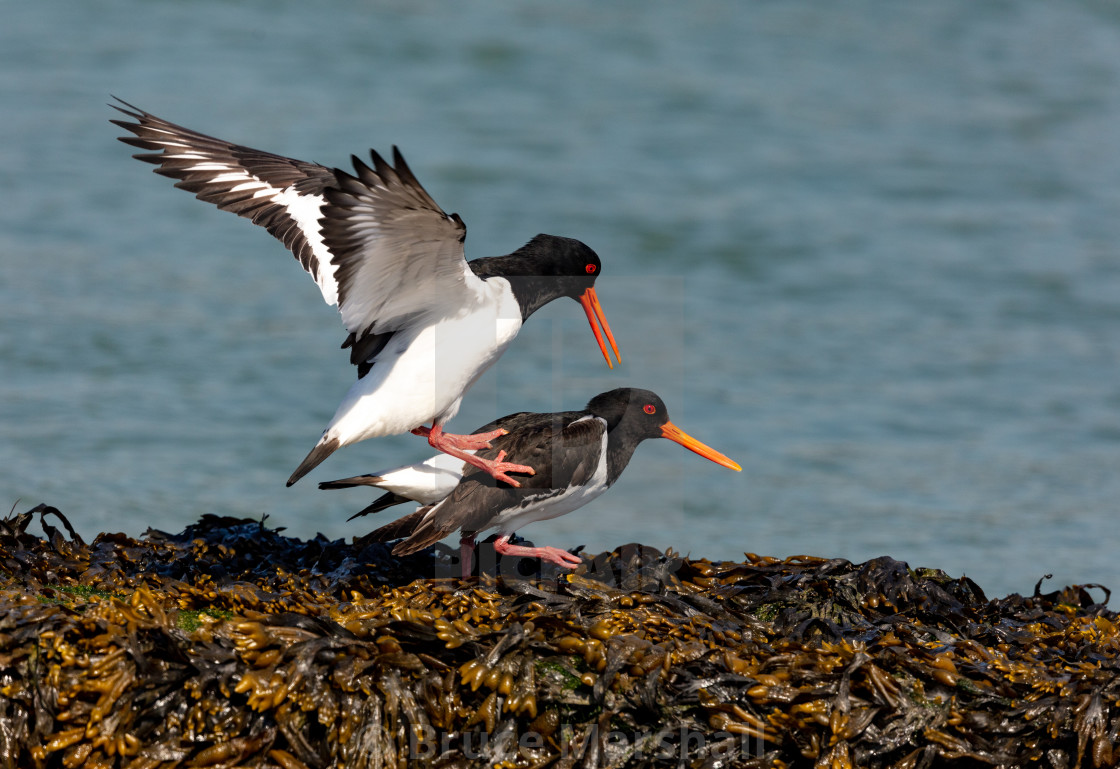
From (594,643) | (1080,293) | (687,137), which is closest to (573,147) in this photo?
(687,137)

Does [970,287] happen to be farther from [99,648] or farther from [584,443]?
[99,648]

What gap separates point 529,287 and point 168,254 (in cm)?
884

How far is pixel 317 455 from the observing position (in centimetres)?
548

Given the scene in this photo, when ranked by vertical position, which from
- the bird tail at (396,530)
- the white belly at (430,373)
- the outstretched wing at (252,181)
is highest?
the outstretched wing at (252,181)

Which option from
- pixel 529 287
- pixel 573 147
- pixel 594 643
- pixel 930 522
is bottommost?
pixel 930 522

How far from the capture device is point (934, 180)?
16.7m

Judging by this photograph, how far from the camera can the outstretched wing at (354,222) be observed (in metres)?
4.83

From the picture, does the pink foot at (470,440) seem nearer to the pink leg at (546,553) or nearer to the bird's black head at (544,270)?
the pink leg at (546,553)

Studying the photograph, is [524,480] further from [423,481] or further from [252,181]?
[252,181]

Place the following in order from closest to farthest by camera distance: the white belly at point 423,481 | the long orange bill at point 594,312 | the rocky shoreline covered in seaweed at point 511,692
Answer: the rocky shoreline covered in seaweed at point 511,692, the white belly at point 423,481, the long orange bill at point 594,312

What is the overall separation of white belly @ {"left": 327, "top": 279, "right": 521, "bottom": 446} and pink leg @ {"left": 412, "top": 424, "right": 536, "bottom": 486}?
0.12m

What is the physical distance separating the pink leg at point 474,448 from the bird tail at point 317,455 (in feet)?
1.37

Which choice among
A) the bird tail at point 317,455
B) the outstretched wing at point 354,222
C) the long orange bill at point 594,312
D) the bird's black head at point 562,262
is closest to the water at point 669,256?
the long orange bill at point 594,312

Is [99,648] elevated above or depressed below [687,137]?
below
